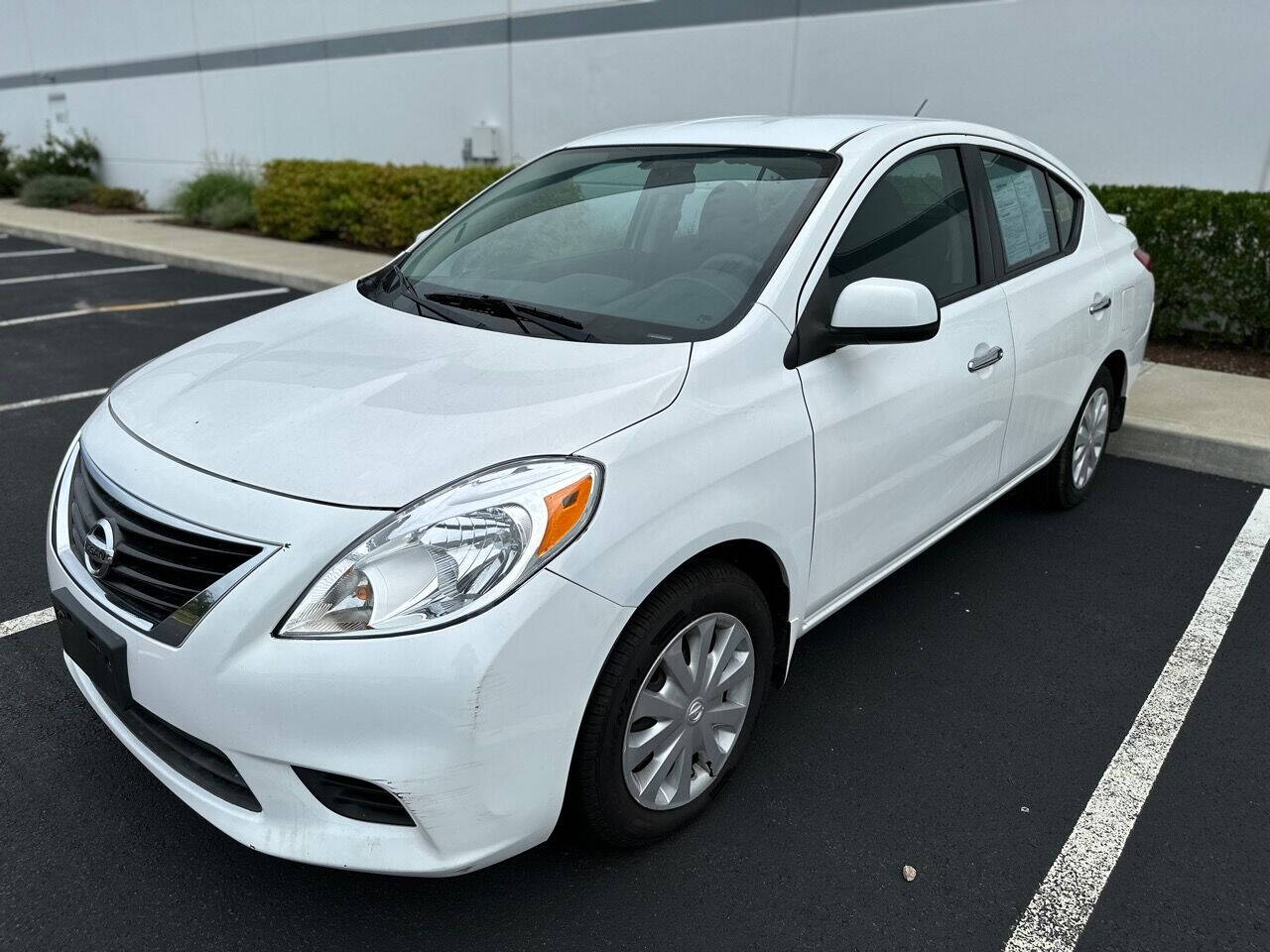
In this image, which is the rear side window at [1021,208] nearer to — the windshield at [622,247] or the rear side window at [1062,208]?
the rear side window at [1062,208]

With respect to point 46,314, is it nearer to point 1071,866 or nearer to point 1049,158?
point 1049,158

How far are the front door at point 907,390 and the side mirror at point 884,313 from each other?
103 mm

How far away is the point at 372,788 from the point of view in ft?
6.48

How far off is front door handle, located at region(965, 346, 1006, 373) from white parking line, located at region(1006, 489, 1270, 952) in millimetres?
1183

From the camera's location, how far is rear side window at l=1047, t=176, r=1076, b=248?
4.12 metres

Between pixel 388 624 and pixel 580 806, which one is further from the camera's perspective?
pixel 580 806

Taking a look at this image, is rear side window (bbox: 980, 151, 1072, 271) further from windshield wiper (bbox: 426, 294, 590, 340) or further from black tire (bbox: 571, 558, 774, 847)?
black tire (bbox: 571, 558, 774, 847)

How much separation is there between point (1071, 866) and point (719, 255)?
6.03 ft

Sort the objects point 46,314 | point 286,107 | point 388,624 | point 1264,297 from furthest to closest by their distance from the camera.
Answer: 1. point 286,107
2. point 46,314
3. point 1264,297
4. point 388,624

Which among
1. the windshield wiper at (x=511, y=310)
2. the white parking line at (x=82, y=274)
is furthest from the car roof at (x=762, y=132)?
the white parking line at (x=82, y=274)

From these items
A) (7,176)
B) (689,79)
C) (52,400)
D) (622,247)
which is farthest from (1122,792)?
(7,176)

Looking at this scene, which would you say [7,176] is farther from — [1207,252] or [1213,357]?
[1213,357]

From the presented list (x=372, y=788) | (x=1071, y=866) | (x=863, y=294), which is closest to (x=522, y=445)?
(x=372, y=788)

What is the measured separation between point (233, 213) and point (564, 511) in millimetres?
13491
